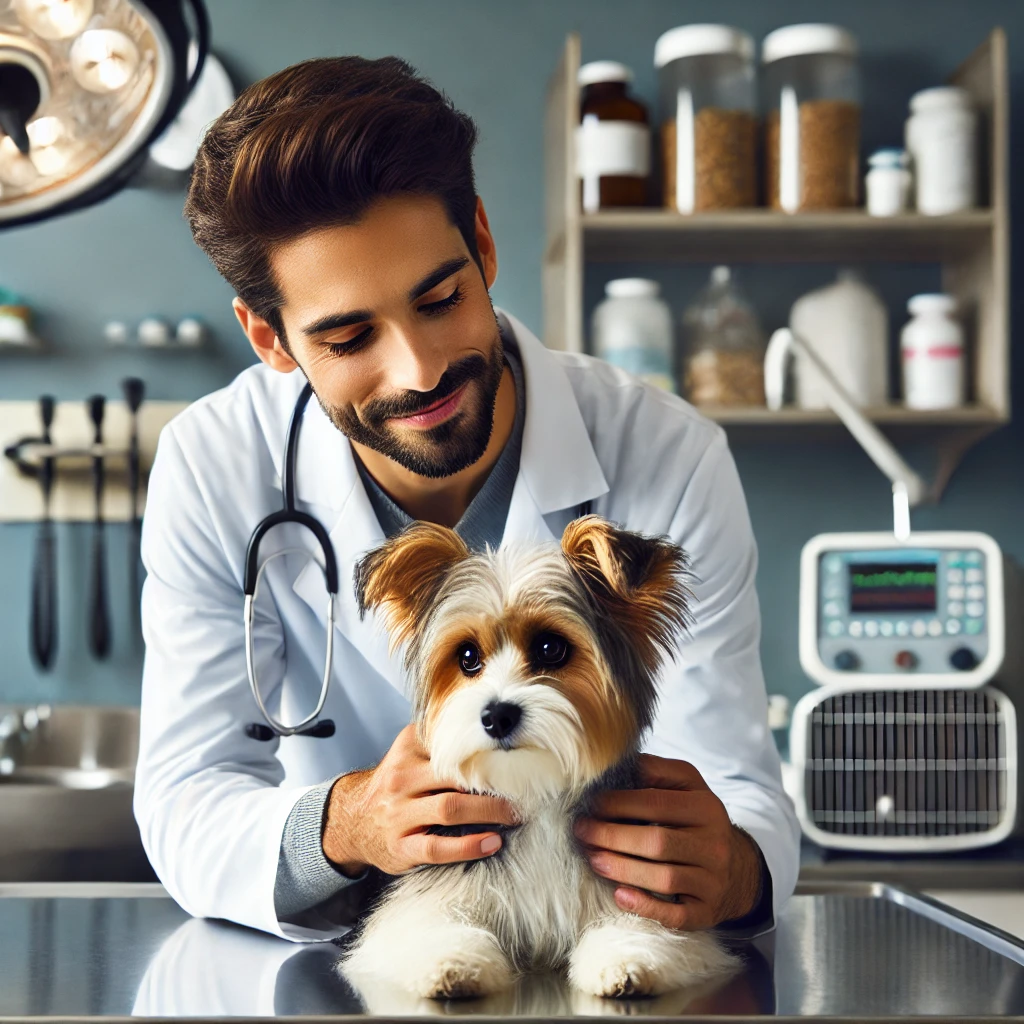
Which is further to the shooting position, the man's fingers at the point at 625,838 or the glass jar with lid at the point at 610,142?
the glass jar with lid at the point at 610,142

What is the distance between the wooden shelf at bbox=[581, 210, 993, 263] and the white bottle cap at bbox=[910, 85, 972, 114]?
0.71 ft

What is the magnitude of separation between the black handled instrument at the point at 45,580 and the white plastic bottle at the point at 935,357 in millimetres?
1692

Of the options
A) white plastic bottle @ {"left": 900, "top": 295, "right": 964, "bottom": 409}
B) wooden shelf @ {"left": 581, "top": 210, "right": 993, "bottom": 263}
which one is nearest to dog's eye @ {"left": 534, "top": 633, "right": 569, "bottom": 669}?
wooden shelf @ {"left": 581, "top": 210, "right": 993, "bottom": 263}

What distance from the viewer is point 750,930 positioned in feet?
2.98

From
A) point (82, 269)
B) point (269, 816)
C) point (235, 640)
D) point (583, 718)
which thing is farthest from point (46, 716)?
point (583, 718)

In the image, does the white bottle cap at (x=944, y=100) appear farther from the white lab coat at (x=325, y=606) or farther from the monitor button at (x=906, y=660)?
the white lab coat at (x=325, y=606)

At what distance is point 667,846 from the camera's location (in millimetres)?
742

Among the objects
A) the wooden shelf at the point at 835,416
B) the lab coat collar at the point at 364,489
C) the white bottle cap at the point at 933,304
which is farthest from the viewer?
the white bottle cap at the point at 933,304

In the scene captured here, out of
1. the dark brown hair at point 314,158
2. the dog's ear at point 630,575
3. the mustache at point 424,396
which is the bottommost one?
the dog's ear at point 630,575

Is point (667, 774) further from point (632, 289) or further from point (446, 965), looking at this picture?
point (632, 289)

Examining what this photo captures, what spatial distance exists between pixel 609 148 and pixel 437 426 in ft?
4.62

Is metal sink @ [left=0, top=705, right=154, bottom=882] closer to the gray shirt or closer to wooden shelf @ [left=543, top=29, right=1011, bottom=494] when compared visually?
the gray shirt

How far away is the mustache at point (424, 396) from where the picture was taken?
0.91m

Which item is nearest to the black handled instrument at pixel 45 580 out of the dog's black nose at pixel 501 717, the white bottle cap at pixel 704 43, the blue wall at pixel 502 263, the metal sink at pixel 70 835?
the blue wall at pixel 502 263
